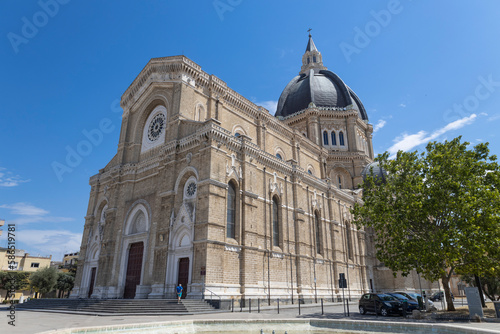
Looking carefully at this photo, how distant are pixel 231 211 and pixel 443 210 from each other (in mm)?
13986

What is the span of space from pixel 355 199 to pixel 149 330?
3634 centimetres

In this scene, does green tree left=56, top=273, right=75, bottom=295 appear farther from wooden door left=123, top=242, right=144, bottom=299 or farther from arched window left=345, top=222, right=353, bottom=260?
arched window left=345, top=222, right=353, bottom=260

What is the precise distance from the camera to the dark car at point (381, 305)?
1858 centimetres

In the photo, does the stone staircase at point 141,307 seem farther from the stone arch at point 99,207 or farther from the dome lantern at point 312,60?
the dome lantern at point 312,60

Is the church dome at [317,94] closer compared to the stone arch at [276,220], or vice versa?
the stone arch at [276,220]

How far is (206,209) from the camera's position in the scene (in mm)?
22797

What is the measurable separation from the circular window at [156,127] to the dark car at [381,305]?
71.4ft

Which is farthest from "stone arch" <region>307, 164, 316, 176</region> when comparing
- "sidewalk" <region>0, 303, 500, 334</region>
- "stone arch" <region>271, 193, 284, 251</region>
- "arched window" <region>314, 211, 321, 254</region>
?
"sidewalk" <region>0, 303, 500, 334</region>

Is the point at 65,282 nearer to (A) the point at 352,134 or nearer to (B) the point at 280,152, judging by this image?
(B) the point at 280,152

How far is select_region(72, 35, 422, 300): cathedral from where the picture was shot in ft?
77.4

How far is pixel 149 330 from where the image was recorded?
12.2 meters

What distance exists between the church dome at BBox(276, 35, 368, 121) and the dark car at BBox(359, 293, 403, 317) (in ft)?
121

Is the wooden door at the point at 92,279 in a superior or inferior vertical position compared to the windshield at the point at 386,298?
superior

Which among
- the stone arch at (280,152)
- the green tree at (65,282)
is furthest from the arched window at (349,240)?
the green tree at (65,282)
